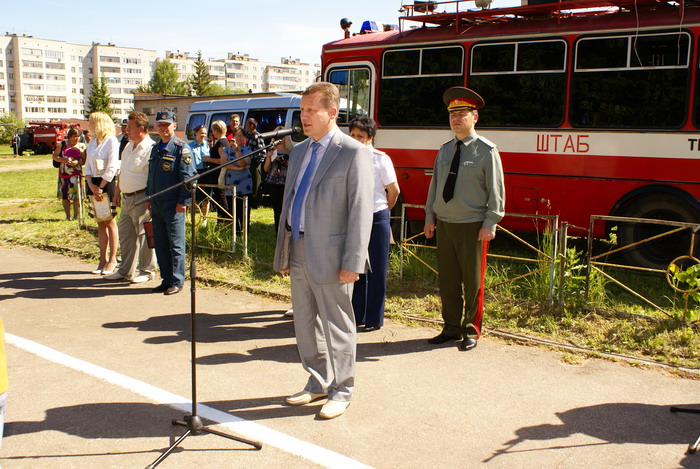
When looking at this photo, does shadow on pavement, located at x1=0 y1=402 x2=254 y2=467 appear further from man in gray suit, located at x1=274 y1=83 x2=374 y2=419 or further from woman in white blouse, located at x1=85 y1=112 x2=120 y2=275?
woman in white blouse, located at x1=85 y1=112 x2=120 y2=275

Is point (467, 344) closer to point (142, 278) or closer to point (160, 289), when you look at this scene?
point (160, 289)

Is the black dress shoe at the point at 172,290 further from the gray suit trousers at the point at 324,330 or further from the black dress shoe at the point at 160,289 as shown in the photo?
the gray suit trousers at the point at 324,330

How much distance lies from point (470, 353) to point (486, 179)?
1.43m

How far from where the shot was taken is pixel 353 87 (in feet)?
36.2

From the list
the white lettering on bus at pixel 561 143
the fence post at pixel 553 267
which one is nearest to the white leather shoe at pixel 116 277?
the fence post at pixel 553 267

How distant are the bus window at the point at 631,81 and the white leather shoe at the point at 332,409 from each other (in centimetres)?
591

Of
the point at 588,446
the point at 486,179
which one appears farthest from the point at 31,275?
the point at 588,446

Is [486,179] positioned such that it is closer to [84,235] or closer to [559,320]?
[559,320]

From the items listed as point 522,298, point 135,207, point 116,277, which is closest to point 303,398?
Result: point 522,298

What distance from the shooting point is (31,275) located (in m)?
8.75

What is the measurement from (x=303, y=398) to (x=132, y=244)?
465cm

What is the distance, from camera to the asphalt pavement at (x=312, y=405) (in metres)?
3.77

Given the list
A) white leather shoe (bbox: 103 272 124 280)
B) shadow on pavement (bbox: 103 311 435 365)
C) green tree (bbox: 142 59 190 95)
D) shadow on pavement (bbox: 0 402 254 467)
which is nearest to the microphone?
shadow on pavement (bbox: 0 402 254 467)

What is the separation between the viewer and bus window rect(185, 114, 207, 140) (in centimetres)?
1968
